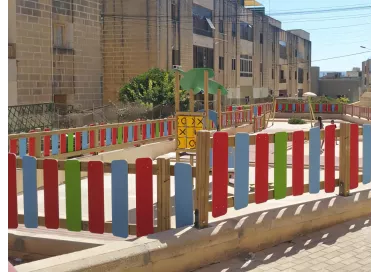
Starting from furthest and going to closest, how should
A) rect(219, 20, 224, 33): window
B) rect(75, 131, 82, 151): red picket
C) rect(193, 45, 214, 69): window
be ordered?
rect(219, 20, 224, 33): window < rect(193, 45, 214, 69): window < rect(75, 131, 82, 151): red picket

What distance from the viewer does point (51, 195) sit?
5.59 m

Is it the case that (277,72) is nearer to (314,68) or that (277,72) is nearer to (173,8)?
(314,68)

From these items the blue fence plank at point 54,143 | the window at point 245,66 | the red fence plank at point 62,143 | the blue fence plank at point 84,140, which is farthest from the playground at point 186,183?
the window at point 245,66

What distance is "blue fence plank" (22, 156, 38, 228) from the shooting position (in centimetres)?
568

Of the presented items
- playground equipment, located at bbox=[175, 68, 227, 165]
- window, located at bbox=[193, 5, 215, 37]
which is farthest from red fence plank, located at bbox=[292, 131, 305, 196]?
window, located at bbox=[193, 5, 215, 37]

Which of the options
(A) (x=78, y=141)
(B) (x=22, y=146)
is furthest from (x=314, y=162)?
(A) (x=78, y=141)

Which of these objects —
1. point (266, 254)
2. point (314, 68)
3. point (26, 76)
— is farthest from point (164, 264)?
point (314, 68)

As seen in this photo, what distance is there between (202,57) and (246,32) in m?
10.9

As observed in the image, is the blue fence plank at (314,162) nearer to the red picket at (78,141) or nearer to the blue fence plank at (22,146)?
the blue fence plank at (22,146)

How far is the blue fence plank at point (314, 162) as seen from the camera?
6562mm

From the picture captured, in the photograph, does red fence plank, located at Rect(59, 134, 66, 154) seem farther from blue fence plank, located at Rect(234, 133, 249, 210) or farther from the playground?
blue fence plank, located at Rect(234, 133, 249, 210)

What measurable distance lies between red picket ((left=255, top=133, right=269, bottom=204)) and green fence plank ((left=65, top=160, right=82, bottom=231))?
83.7 inches

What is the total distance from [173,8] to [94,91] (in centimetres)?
857

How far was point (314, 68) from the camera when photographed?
7012cm
